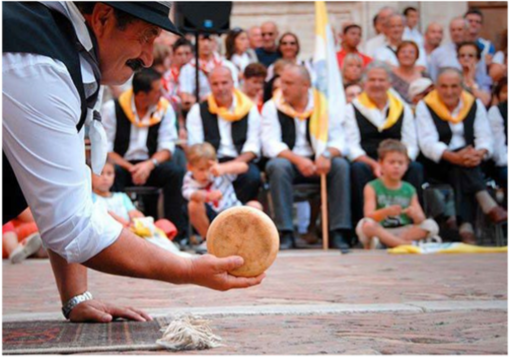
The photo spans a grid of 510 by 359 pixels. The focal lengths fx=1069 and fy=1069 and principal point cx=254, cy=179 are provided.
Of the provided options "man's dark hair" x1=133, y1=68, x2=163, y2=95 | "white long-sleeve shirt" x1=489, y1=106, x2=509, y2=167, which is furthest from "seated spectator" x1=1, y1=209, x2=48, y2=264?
"white long-sleeve shirt" x1=489, y1=106, x2=509, y2=167

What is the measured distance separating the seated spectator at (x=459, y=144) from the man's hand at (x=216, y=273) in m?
7.70

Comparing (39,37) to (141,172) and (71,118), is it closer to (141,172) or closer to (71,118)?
(71,118)

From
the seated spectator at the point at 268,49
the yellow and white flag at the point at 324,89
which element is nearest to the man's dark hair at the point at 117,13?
the yellow and white flag at the point at 324,89

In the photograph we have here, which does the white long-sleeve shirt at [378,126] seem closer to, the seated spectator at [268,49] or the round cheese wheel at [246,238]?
the seated spectator at [268,49]

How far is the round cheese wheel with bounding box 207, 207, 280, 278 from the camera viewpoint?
3.47 metres

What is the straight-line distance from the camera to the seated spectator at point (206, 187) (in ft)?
→ 32.6

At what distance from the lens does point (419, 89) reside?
12.0m

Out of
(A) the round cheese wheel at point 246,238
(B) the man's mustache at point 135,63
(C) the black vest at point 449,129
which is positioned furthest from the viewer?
(C) the black vest at point 449,129

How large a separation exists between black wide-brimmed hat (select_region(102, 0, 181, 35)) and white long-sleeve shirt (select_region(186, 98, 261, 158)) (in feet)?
25.3

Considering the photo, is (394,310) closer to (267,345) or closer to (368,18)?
(267,345)

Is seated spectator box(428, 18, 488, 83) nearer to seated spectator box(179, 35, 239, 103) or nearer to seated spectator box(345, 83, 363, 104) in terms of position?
seated spectator box(345, 83, 363, 104)

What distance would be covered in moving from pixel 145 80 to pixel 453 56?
423cm

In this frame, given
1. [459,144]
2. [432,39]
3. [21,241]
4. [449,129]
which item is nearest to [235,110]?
[449,129]

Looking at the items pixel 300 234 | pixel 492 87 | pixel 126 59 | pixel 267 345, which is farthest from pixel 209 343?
pixel 492 87
